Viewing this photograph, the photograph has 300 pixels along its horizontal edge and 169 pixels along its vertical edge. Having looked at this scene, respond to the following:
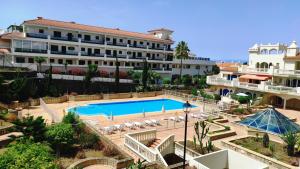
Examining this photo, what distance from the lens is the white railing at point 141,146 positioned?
16.2 metres

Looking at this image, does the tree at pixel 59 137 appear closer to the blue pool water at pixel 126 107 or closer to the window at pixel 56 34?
the blue pool water at pixel 126 107

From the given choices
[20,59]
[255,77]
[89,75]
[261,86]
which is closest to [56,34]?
[20,59]

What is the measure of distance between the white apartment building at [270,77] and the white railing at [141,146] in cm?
2593

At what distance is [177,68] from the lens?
63219mm

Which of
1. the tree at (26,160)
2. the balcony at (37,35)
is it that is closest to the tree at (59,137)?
the tree at (26,160)

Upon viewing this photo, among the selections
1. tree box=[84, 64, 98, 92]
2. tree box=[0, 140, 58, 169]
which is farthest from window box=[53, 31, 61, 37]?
tree box=[0, 140, 58, 169]

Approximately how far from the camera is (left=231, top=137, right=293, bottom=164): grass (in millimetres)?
17950

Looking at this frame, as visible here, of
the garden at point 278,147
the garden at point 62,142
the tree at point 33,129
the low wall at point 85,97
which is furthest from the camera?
the low wall at point 85,97

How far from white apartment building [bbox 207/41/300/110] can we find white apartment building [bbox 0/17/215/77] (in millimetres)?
17433

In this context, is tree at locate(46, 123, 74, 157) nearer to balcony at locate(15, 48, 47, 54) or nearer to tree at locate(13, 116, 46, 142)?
tree at locate(13, 116, 46, 142)

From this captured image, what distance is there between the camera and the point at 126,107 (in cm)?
3669

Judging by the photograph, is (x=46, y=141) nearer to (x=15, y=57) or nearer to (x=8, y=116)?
(x=8, y=116)

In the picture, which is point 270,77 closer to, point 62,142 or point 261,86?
point 261,86

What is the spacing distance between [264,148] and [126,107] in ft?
70.8
